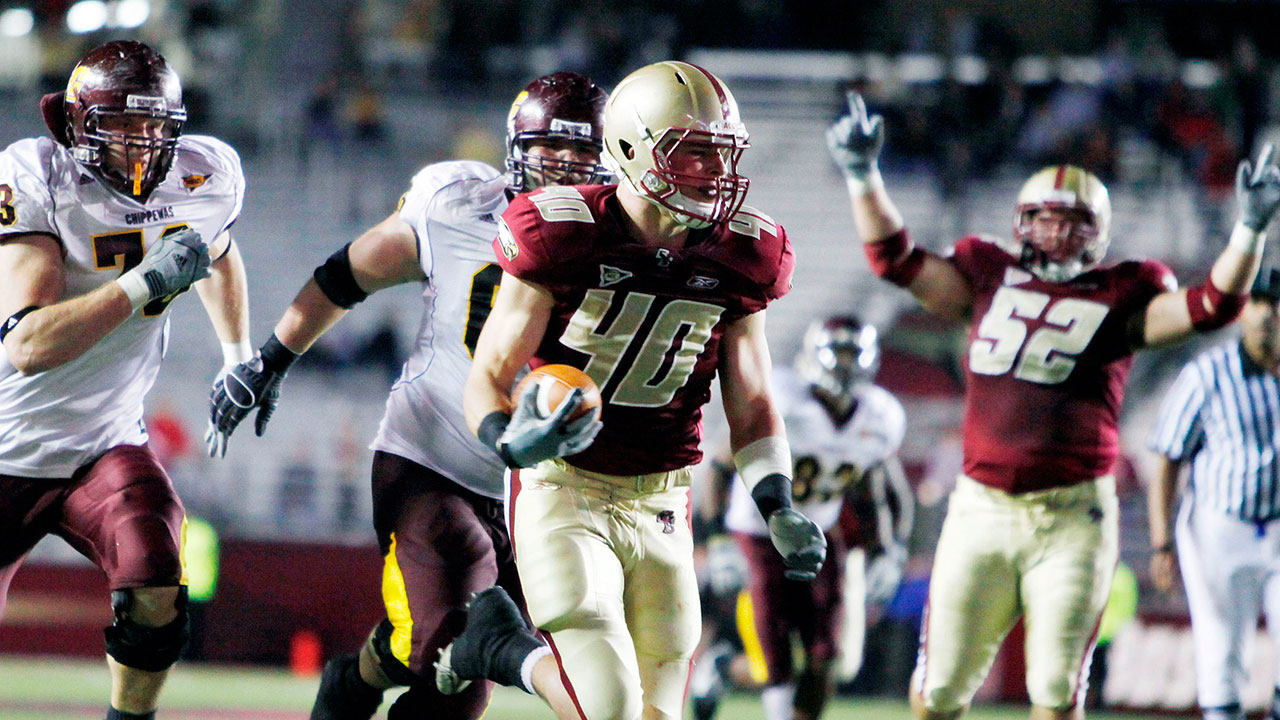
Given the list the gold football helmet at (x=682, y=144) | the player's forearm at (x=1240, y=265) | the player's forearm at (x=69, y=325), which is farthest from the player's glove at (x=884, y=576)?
the player's forearm at (x=69, y=325)

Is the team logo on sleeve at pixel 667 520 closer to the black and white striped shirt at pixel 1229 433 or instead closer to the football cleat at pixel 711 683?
the black and white striped shirt at pixel 1229 433

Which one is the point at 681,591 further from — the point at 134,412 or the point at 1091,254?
the point at 1091,254

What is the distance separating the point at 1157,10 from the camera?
14.5 meters

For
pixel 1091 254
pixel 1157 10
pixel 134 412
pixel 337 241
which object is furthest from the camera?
pixel 1157 10

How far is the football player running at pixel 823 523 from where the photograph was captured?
5.82 meters

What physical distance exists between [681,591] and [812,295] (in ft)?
30.0

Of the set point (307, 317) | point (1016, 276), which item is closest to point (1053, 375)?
point (1016, 276)

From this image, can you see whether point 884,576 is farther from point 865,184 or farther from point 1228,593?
point 865,184

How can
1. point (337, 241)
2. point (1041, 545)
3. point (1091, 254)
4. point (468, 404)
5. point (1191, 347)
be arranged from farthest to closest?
point (337, 241)
point (1191, 347)
point (1091, 254)
point (1041, 545)
point (468, 404)

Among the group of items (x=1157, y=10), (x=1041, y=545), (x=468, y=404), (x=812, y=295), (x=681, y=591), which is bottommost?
(x=812, y=295)

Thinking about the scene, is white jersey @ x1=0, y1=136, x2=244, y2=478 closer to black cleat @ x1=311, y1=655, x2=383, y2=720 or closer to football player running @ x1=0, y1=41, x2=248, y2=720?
football player running @ x1=0, y1=41, x2=248, y2=720

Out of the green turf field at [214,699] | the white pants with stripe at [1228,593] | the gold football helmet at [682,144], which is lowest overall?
the green turf field at [214,699]

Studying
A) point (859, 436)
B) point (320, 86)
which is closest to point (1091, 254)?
point (859, 436)

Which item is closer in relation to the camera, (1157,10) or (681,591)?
(681,591)
